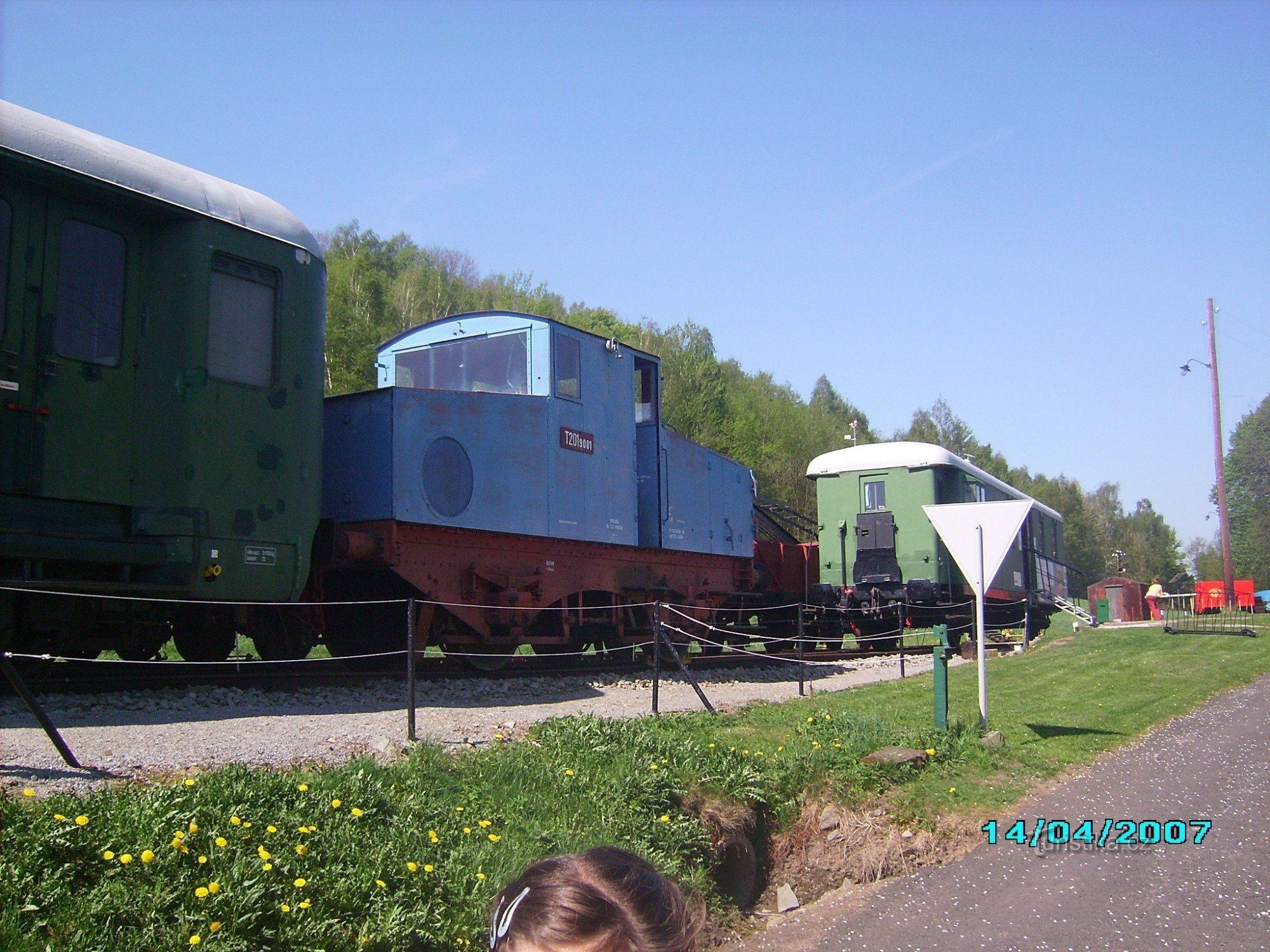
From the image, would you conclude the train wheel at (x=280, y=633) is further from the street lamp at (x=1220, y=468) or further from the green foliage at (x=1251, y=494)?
the green foliage at (x=1251, y=494)

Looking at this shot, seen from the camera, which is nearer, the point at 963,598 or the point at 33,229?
the point at 33,229

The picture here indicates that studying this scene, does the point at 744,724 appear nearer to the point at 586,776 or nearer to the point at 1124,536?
the point at 586,776

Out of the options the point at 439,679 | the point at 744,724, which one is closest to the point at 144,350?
the point at 439,679

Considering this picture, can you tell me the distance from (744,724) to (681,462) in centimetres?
673

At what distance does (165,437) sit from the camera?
7.82 metres

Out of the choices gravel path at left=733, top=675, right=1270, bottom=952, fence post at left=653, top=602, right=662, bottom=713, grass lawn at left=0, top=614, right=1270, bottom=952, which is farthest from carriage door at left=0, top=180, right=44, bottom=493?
gravel path at left=733, top=675, right=1270, bottom=952

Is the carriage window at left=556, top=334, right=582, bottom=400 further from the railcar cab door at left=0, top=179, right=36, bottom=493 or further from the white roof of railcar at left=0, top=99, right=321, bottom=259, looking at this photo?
the railcar cab door at left=0, top=179, right=36, bottom=493

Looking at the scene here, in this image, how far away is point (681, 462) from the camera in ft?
50.3

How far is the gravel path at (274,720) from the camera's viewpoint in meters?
5.65

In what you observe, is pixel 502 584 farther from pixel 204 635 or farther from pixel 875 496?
pixel 875 496

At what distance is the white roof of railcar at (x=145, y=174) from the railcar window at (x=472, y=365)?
3277 millimetres

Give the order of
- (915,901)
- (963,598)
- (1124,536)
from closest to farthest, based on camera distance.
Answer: (915,901) → (963,598) → (1124,536)

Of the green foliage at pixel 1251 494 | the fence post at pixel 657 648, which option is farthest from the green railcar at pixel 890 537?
the green foliage at pixel 1251 494
